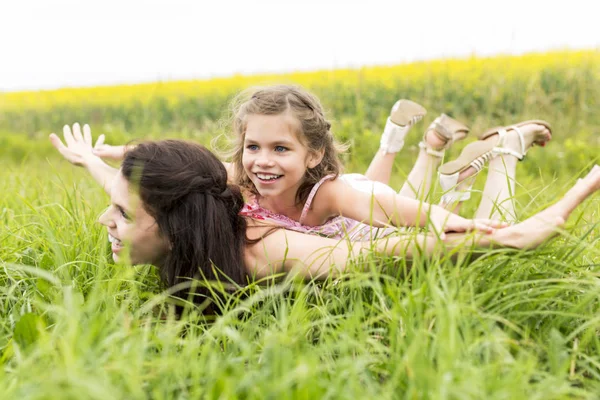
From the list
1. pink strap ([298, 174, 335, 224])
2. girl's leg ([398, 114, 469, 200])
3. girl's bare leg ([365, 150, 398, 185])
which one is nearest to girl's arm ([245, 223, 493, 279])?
pink strap ([298, 174, 335, 224])

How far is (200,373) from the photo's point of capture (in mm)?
1562

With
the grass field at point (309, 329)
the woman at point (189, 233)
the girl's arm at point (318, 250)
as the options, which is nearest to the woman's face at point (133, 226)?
the woman at point (189, 233)

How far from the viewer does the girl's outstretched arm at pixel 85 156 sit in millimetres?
3105

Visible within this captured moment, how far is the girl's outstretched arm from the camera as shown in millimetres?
3105

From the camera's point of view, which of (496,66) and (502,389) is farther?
(496,66)

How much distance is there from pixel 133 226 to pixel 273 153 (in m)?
0.72

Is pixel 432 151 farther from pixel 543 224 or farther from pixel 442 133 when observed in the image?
pixel 543 224

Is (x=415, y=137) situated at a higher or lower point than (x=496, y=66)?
lower

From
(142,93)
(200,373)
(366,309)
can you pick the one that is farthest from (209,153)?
(142,93)

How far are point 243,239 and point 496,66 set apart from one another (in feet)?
24.3

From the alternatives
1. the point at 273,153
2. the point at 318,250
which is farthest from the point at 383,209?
the point at 273,153

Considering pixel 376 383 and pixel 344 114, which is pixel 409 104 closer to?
pixel 376 383

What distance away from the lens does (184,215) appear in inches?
92.4

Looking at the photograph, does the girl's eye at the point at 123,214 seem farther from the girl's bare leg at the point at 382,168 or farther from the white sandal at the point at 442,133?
the white sandal at the point at 442,133
